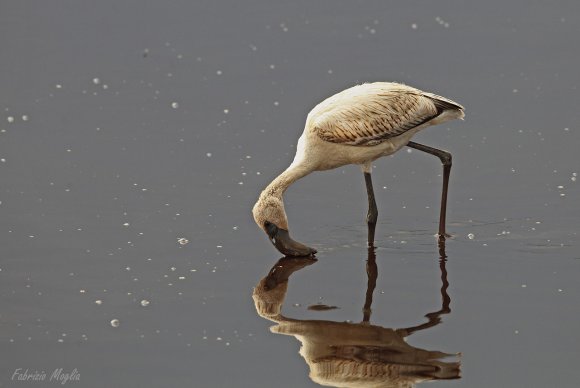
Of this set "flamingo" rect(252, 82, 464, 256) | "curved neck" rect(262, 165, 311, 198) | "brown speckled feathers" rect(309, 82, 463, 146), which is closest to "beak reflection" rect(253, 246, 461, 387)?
"flamingo" rect(252, 82, 464, 256)

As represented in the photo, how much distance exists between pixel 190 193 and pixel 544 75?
4.87 meters

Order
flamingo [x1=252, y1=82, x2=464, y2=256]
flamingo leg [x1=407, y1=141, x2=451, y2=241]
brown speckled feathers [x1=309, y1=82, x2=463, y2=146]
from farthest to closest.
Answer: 1. flamingo leg [x1=407, y1=141, x2=451, y2=241]
2. brown speckled feathers [x1=309, y1=82, x2=463, y2=146]
3. flamingo [x1=252, y1=82, x2=464, y2=256]

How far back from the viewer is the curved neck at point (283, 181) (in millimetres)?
10242

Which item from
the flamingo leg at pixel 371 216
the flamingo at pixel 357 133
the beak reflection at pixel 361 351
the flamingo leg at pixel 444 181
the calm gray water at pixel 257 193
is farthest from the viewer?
the flamingo leg at pixel 444 181

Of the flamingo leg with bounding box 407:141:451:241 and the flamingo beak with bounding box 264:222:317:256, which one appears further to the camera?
the flamingo leg with bounding box 407:141:451:241

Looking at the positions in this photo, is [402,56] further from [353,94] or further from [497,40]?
[353,94]

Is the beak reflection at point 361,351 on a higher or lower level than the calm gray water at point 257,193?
lower

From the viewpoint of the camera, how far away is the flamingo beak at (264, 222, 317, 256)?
1016cm

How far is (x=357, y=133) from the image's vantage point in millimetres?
10406

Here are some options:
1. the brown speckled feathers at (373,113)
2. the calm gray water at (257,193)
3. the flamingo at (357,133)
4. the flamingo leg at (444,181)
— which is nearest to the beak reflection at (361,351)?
the calm gray water at (257,193)

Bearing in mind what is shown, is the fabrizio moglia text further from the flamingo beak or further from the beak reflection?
the flamingo beak

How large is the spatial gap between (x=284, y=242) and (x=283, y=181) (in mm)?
490

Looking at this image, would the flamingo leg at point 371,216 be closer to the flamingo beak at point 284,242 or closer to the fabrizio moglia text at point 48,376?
the flamingo beak at point 284,242

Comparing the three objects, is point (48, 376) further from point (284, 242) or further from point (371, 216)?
point (371, 216)
